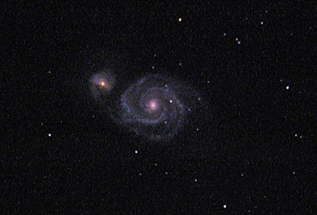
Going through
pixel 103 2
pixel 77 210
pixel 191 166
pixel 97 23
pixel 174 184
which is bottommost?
pixel 77 210

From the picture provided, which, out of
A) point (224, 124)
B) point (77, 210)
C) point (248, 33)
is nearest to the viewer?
point (248, 33)

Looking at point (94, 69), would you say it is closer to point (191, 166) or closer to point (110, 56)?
point (110, 56)

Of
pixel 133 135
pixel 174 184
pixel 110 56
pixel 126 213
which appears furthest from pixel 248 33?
pixel 126 213
